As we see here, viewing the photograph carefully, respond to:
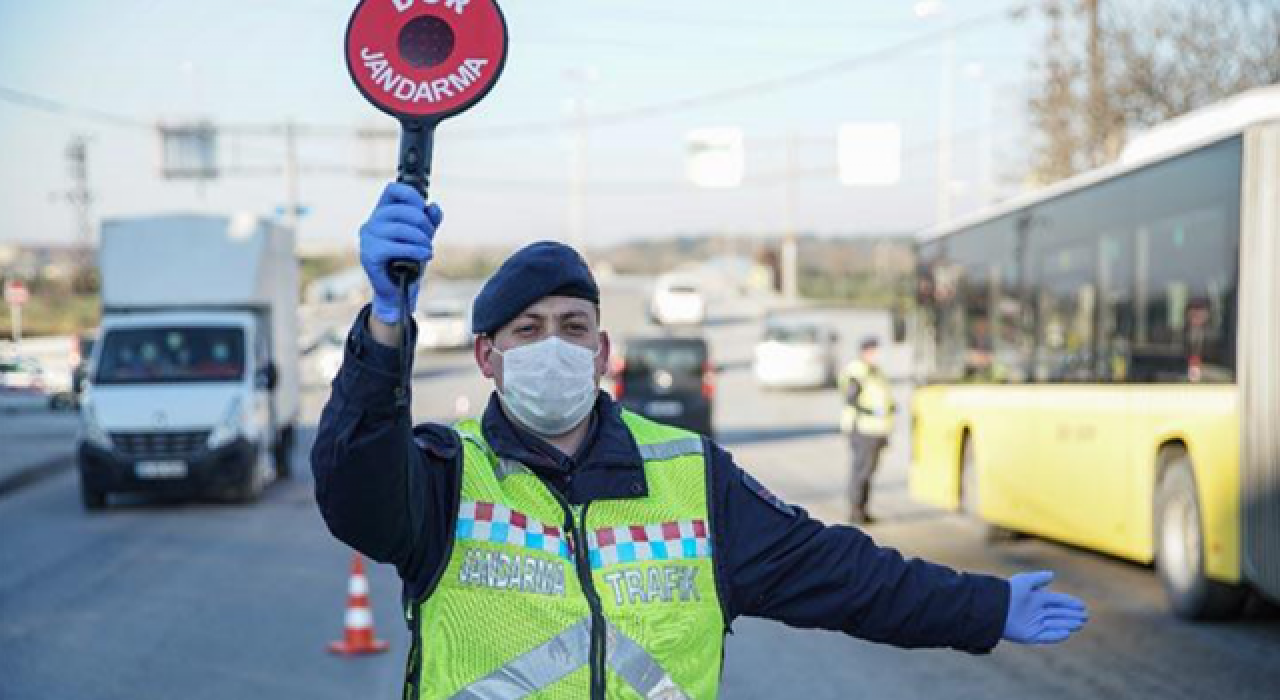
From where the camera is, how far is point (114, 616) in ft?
39.7

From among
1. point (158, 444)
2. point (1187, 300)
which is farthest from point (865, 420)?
point (158, 444)

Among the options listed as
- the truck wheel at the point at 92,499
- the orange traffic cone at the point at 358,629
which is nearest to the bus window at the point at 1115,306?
the orange traffic cone at the point at 358,629

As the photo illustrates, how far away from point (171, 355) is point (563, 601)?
18175 millimetres

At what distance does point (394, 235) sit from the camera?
2.92 meters

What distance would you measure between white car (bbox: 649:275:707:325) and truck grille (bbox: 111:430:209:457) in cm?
5155

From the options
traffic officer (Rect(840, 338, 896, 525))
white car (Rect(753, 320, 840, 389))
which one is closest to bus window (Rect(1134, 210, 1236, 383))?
traffic officer (Rect(840, 338, 896, 525))

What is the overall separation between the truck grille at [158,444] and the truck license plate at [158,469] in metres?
0.10

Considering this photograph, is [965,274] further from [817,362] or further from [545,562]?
[817,362]

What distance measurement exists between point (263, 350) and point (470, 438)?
18833 mm

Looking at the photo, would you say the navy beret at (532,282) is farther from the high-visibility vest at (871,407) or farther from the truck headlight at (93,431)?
the truck headlight at (93,431)

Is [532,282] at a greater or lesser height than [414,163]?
lesser

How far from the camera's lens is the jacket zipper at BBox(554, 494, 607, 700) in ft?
10.3

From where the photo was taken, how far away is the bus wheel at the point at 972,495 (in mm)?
16750

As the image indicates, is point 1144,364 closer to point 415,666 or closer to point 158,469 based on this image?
point 415,666
